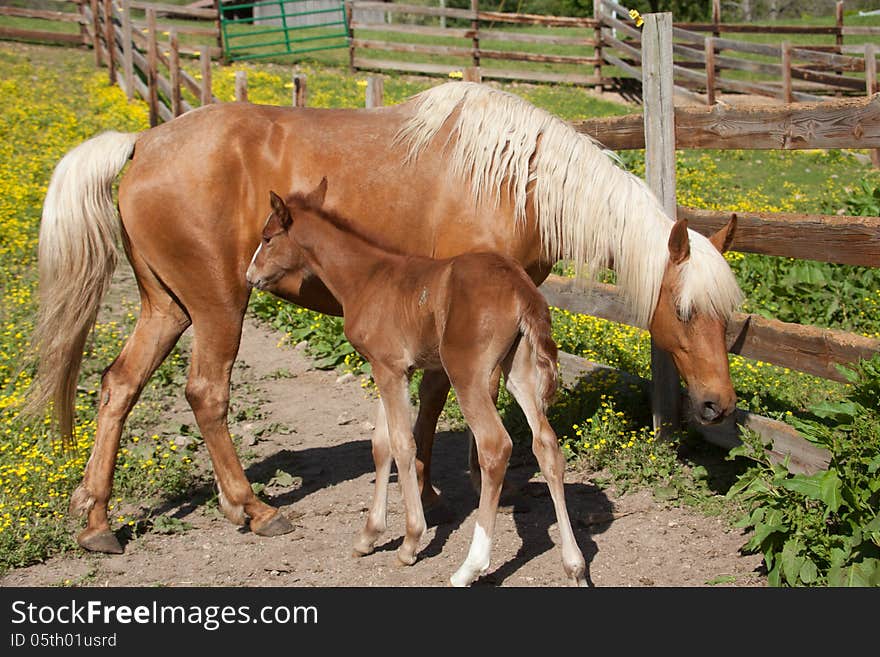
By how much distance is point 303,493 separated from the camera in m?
5.43

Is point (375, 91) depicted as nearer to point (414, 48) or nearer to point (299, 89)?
point (299, 89)

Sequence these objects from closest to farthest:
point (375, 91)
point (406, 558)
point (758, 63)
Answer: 1. point (406, 558)
2. point (375, 91)
3. point (758, 63)

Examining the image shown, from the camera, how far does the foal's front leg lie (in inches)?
165

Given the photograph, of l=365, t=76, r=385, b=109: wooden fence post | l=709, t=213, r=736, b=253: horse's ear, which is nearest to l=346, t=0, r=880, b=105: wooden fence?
l=365, t=76, r=385, b=109: wooden fence post

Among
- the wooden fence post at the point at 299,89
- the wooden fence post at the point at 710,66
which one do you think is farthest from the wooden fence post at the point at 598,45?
the wooden fence post at the point at 299,89

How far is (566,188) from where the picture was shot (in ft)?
15.0

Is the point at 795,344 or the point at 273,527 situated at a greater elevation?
the point at 795,344

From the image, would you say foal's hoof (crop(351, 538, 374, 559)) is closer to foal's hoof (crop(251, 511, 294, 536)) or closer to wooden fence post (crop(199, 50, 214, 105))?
foal's hoof (crop(251, 511, 294, 536))

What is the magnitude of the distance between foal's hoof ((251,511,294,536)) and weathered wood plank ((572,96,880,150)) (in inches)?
122

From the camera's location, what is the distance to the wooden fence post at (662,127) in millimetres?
5262

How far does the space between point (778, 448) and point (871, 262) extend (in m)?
1.05

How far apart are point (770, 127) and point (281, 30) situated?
65.6 feet

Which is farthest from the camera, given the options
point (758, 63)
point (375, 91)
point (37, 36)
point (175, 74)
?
point (37, 36)

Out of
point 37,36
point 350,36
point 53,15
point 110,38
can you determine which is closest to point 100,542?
point 110,38
